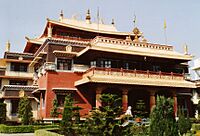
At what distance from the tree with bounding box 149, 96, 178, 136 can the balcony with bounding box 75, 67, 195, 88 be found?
38.3 ft

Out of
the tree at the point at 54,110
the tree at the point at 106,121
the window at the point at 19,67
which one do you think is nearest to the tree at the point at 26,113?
the tree at the point at 54,110

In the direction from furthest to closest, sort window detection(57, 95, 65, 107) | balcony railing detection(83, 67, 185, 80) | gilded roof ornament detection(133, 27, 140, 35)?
gilded roof ornament detection(133, 27, 140, 35) < window detection(57, 95, 65, 107) < balcony railing detection(83, 67, 185, 80)

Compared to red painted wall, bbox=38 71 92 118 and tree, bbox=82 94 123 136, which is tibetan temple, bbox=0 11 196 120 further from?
tree, bbox=82 94 123 136

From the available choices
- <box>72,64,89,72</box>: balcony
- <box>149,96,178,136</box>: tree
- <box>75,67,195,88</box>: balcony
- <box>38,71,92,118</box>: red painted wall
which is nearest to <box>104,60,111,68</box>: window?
<box>75,67,195,88</box>: balcony

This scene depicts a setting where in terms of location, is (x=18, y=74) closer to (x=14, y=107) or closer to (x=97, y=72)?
(x=14, y=107)

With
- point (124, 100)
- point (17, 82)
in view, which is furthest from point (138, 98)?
point (17, 82)

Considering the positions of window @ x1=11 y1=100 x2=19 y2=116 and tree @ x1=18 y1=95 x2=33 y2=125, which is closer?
tree @ x1=18 y1=95 x2=33 y2=125

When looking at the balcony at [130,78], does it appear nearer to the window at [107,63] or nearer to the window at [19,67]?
the window at [107,63]

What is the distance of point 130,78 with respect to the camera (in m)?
23.7

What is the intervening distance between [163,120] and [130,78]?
13.7m

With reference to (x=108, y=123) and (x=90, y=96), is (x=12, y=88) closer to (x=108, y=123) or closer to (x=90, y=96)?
(x=90, y=96)

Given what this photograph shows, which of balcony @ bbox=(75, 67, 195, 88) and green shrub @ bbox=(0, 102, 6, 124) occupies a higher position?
balcony @ bbox=(75, 67, 195, 88)

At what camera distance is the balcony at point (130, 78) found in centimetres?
2236

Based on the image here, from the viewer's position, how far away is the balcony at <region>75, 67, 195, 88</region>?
22.4 m
